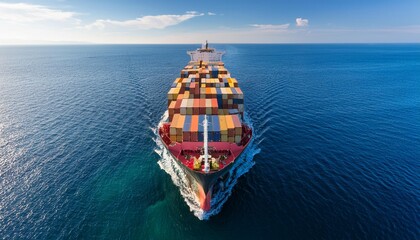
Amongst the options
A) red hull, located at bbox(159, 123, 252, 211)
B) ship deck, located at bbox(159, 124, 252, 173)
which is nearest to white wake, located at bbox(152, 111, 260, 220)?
red hull, located at bbox(159, 123, 252, 211)

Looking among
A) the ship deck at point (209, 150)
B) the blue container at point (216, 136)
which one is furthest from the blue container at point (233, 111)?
the blue container at point (216, 136)

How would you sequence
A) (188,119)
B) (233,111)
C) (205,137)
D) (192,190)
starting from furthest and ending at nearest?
(233,111) → (188,119) → (192,190) → (205,137)

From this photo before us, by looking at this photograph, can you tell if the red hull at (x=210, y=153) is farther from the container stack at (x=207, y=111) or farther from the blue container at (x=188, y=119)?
the blue container at (x=188, y=119)

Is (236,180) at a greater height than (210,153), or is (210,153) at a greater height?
(210,153)

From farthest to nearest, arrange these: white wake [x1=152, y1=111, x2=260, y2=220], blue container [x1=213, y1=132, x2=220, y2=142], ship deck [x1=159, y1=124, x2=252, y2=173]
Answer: blue container [x1=213, y1=132, x2=220, y2=142]
ship deck [x1=159, y1=124, x2=252, y2=173]
white wake [x1=152, y1=111, x2=260, y2=220]

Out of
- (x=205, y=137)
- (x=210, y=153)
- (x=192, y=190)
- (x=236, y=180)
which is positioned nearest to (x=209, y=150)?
(x=210, y=153)

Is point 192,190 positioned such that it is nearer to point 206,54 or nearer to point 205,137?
point 205,137

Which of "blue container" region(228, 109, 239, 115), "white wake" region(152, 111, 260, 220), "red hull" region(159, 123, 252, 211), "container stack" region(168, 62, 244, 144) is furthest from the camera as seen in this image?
"blue container" region(228, 109, 239, 115)

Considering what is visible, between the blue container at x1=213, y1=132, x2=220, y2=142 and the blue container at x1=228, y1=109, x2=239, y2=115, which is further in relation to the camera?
the blue container at x1=228, y1=109, x2=239, y2=115

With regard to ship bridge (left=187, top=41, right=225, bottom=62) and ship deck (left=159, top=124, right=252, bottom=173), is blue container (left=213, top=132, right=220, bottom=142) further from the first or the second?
ship bridge (left=187, top=41, right=225, bottom=62)
